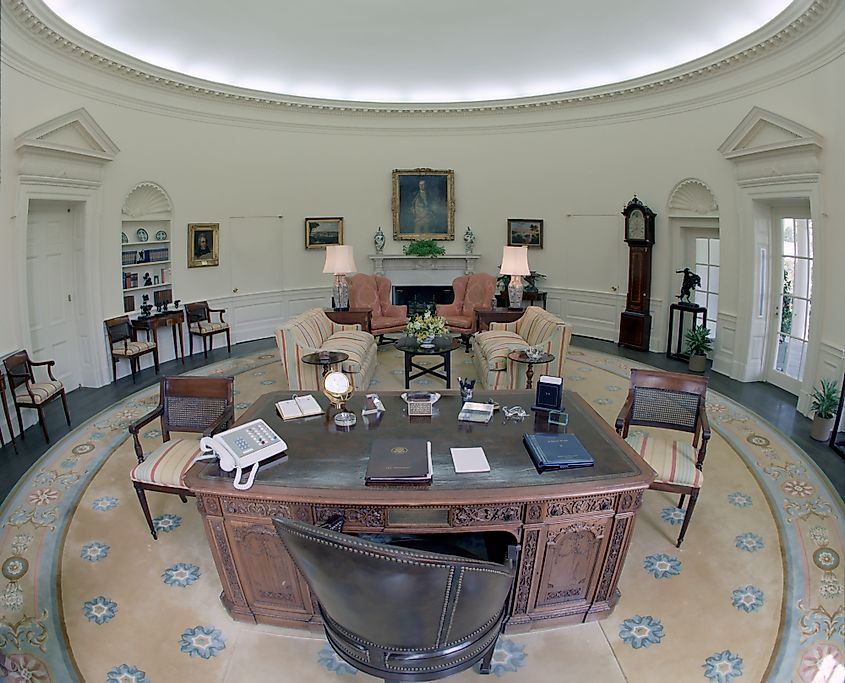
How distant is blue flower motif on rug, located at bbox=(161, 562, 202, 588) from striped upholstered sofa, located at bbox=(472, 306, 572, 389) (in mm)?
4156

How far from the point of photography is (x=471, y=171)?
10.9 meters

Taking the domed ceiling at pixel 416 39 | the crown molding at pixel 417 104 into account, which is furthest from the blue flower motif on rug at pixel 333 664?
the domed ceiling at pixel 416 39

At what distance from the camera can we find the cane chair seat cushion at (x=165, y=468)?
389cm

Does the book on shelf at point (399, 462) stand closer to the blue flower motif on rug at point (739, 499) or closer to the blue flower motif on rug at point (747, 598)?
the blue flower motif on rug at point (747, 598)

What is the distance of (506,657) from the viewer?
302 cm

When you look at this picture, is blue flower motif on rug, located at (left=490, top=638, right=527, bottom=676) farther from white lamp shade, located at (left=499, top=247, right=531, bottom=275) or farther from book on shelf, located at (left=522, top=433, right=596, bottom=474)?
white lamp shade, located at (left=499, top=247, right=531, bottom=275)

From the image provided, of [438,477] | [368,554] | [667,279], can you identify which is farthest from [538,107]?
[368,554]

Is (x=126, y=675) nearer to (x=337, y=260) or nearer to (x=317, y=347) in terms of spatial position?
(x=317, y=347)

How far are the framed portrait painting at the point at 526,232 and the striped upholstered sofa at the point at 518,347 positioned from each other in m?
3.17

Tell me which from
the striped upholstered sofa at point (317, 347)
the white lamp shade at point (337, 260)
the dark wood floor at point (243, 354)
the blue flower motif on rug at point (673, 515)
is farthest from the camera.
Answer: the white lamp shade at point (337, 260)

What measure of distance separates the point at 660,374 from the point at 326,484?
2.82 metres

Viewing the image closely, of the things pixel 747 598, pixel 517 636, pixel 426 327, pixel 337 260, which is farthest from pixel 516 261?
pixel 517 636

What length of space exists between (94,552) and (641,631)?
3561 millimetres

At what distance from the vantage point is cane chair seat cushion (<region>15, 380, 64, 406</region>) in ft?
18.5
